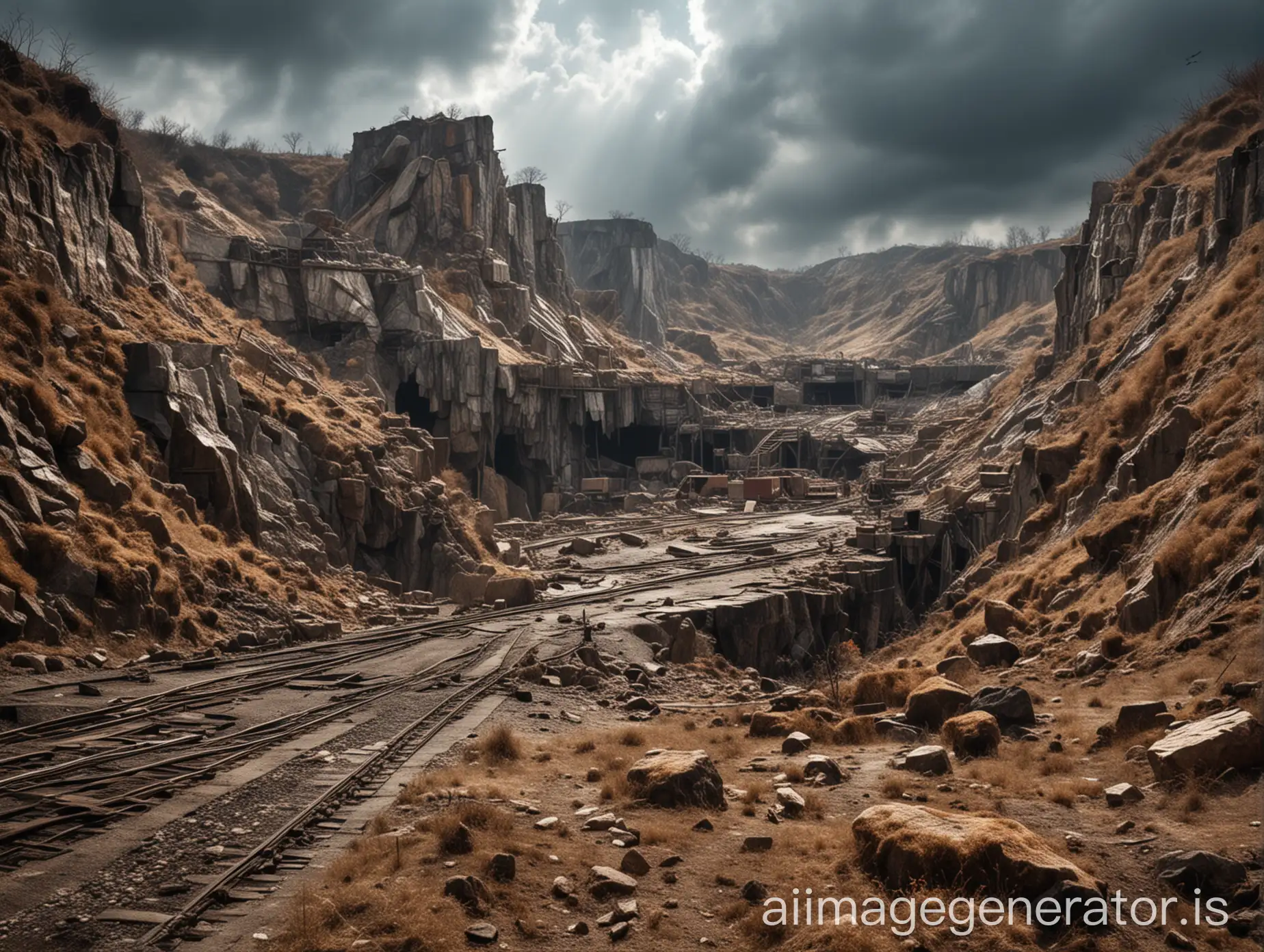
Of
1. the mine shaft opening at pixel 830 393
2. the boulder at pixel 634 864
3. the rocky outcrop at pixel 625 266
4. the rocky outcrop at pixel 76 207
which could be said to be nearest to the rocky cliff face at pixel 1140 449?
the boulder at pixel 634 864

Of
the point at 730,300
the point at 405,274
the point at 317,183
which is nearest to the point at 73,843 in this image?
the point at 405,274

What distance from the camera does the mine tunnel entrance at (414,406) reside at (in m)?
58.1

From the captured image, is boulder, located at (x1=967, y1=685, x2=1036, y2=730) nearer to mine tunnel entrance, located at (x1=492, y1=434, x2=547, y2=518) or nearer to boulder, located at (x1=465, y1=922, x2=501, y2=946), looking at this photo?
boulder, located at (x1=465, y1=922, x2=501, y2=946)

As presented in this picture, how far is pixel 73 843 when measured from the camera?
36.8ft

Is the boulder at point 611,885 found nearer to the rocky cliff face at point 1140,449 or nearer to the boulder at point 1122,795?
the boulder at point 1122,795

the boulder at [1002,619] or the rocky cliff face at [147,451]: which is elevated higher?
the rocky cliff face at [147,451]

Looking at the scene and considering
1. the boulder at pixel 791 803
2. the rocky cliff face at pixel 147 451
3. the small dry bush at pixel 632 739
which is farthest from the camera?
the rocky cliff face at pixel 147 451

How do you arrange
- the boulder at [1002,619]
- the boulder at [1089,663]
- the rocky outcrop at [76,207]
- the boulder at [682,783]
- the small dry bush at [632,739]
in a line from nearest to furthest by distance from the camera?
1. the boulder at [682,783]
2. the small dry bush at [632,739]
3. the boulder at [1089,663]
4. the boulder at [1002,619]
5. the rocky outcrop at [76,207]

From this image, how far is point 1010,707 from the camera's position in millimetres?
14891

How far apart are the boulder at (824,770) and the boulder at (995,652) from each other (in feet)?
20.7

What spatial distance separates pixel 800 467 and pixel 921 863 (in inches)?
2596

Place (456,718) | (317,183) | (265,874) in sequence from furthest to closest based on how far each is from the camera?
1. (317,183)
2. (456,718)
3. (265,874)

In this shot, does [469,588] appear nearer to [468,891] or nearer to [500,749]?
[500,749]

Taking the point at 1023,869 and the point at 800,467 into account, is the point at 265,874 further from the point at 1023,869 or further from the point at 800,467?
the point at 800,467
